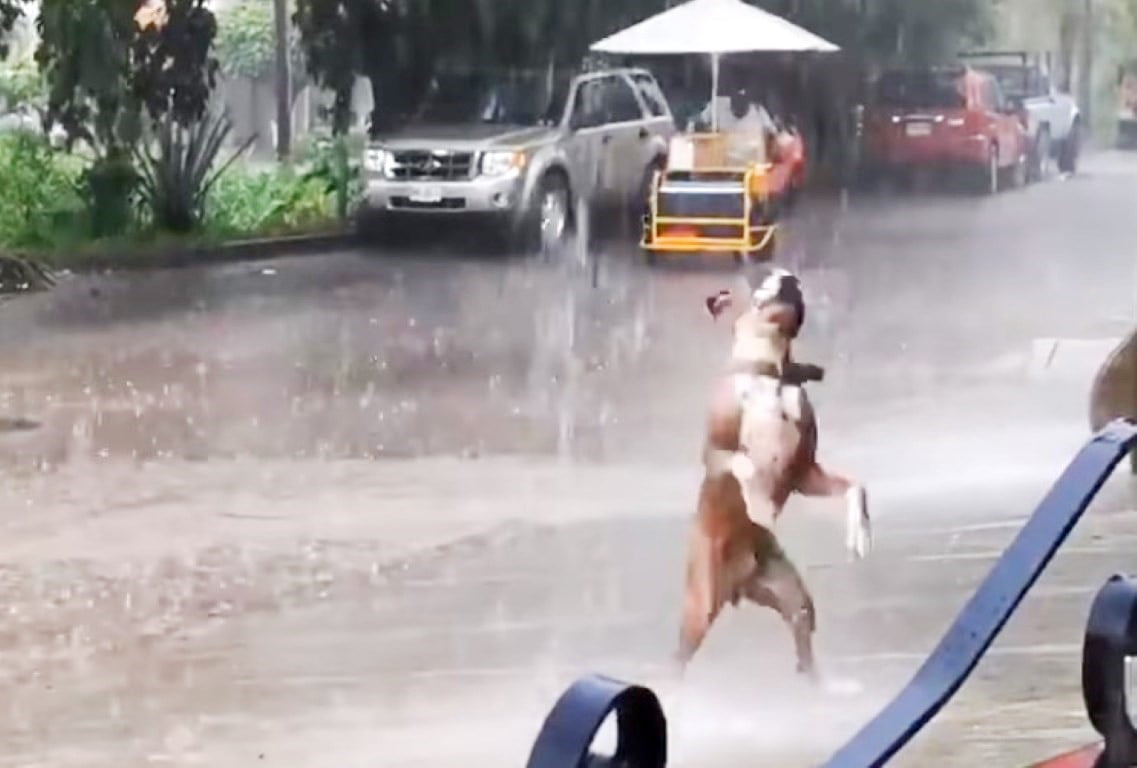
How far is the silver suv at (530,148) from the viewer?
192 cm

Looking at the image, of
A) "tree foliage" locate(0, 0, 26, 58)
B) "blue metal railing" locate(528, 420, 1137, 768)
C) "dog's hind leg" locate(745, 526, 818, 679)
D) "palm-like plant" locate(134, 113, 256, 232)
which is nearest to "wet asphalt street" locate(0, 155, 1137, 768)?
"dog's hind leg" locate(745, 526, 818, 679)

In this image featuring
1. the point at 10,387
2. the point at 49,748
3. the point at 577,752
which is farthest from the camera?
the point at 10,387

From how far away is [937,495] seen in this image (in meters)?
2.25

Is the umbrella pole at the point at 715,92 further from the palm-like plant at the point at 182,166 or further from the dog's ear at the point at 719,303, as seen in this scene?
the palm-like plant at the point at 182,166

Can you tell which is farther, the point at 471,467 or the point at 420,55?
the point at 471,467

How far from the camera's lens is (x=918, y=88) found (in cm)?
185

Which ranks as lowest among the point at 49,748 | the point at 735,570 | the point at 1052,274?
Answer: the point at 49,748

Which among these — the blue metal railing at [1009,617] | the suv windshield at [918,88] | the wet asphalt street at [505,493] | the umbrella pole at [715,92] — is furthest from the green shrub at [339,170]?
the blue metal railing at [1009,617]

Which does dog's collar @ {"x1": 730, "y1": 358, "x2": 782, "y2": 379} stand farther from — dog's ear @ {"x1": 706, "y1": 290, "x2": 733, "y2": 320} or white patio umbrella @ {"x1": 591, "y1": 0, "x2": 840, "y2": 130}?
white patio umbrella @ {"x1": 591, "y1": 0, "x2": 840, "y2": 130}

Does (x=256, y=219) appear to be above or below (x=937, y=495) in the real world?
above

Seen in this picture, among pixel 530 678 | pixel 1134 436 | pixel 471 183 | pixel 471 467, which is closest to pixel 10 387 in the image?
pixel 471 467

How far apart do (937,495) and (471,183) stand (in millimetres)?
595

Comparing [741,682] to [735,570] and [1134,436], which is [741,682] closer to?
[735,570]

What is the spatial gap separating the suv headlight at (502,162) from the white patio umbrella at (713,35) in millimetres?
192
